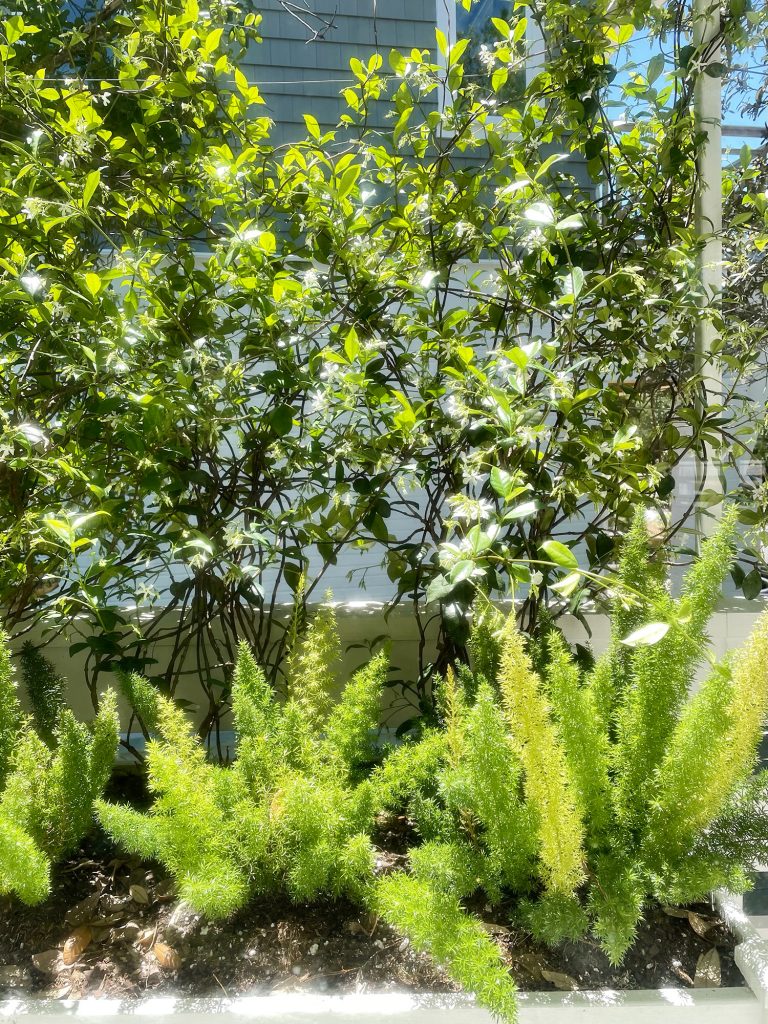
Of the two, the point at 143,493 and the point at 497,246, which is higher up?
the point at 497,246

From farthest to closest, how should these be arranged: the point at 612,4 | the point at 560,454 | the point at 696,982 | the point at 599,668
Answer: the point at 612,4 < the point at 560,454 < the point at 599,668 < the point at 696,982

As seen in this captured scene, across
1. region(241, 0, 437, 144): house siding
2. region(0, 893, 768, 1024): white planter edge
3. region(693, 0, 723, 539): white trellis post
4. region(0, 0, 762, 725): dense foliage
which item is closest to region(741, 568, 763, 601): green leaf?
region(693, 0, 723, 539): white trellis post

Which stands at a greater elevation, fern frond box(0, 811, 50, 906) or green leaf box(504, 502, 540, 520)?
green leaf box(504, 502, 540, 520)

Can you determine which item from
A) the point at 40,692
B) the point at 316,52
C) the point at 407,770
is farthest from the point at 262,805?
the point at 316,52

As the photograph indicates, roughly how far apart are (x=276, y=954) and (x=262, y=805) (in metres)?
0.22

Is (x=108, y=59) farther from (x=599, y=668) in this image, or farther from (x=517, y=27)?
(x=599, y=668)

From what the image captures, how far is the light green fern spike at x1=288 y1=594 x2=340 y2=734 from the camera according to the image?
1.40 meters

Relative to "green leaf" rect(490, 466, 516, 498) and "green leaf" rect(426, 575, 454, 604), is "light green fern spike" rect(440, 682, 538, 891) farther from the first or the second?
"green leaf" rect(490, 466, 516, 498)

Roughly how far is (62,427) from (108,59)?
1181mm

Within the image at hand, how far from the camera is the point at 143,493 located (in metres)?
1.53

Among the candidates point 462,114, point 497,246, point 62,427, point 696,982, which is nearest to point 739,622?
point 696,982

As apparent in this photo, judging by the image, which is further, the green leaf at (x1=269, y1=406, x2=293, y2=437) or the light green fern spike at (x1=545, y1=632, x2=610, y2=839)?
the green leaf at (x1=269, y1=406, x2=293, y2=437)

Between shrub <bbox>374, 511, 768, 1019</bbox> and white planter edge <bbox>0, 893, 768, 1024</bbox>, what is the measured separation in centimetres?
9

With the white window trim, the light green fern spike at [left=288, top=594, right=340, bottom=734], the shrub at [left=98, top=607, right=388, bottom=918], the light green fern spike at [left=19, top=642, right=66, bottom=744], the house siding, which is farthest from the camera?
the house siding
